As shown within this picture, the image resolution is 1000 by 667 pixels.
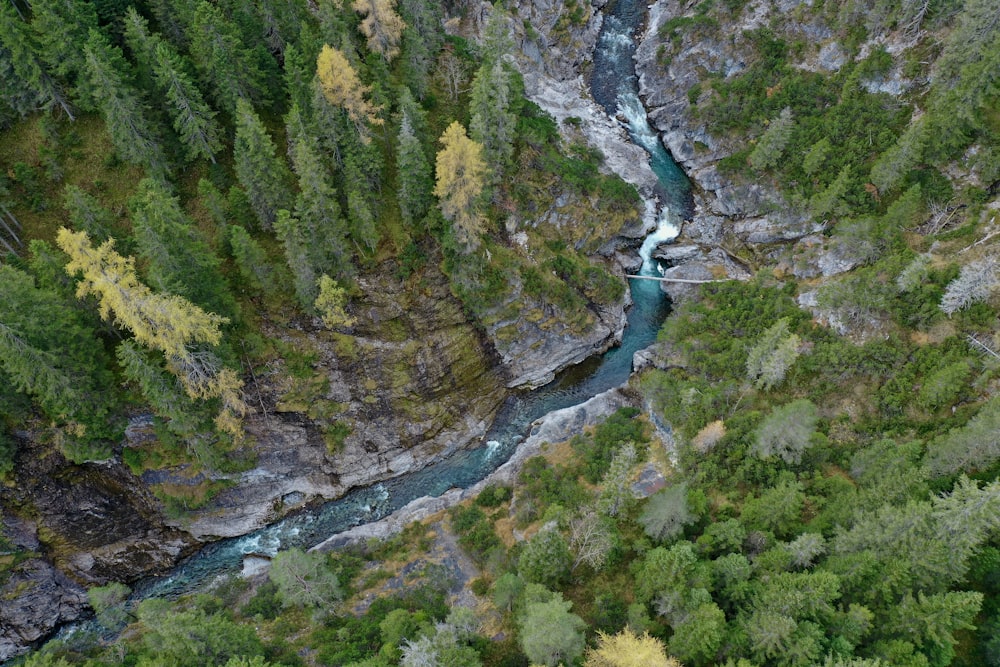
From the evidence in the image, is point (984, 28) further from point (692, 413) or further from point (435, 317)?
point (435, 317)

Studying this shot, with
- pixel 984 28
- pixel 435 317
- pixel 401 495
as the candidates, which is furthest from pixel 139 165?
pixel 984 28

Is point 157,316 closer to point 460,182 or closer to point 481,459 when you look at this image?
point 460,182

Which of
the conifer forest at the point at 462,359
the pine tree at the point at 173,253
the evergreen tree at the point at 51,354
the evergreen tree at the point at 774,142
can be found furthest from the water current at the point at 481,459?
the pine tree at the point at 173,253

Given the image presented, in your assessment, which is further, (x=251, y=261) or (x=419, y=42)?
(x=419, y=42)

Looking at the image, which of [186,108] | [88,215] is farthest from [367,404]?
[186,108]

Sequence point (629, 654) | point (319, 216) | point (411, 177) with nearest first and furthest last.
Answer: point (629, 654)
point (319, 216)
point (411, 177)

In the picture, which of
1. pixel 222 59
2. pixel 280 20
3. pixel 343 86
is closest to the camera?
pixel 222 59
